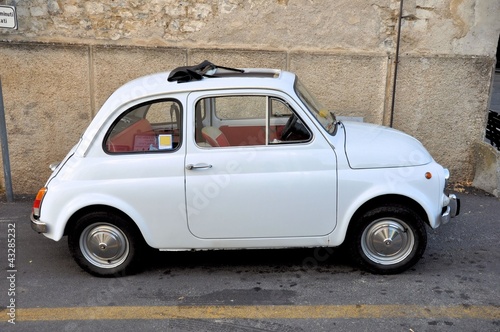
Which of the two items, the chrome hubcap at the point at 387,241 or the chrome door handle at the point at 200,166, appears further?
the chrome hubcap at the point at 387,241

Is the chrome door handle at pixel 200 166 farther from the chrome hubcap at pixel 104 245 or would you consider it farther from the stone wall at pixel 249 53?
the stone wall at pixel 249 53

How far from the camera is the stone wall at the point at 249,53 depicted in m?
6.62

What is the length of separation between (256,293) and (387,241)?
122 centimetres

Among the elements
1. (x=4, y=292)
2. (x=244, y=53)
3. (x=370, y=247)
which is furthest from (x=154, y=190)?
(x=244, y=53)

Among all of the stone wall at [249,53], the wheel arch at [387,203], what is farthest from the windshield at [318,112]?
the stone wall at [249,53]

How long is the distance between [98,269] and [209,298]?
1.07 metres

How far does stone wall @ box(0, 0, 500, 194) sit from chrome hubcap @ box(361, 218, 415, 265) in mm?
2867

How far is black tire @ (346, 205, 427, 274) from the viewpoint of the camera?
439 cm

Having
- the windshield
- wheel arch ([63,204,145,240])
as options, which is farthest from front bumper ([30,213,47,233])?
the windshield

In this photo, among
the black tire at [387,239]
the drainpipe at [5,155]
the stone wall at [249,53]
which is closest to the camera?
the black tire at [387,239]

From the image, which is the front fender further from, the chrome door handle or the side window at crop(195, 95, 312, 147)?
the side window at crop(195, 95, 312, 147)

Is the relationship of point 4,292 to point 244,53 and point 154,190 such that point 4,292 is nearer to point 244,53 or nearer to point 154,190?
point 154,190

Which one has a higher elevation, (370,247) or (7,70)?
(7,70)

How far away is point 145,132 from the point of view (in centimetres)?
448
